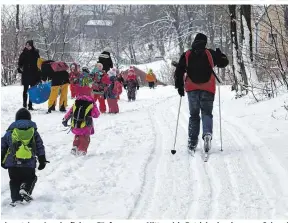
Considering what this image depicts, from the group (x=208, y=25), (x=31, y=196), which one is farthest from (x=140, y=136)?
(x=208, y=25)

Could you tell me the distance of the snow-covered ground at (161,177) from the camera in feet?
16.4

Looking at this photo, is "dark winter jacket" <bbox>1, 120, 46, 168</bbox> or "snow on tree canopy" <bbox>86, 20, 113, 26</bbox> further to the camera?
"snow on tree canopy" <bbox>86, 20, 113, 26</bbox>

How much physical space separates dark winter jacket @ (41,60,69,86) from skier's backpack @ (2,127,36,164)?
7.96m

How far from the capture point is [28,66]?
43.0 feet

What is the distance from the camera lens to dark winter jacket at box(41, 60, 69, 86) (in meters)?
13.4

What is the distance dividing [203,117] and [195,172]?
4.87ft

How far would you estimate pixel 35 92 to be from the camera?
1320 centimetres

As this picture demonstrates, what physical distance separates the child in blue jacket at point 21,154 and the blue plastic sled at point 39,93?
Answer: 301 inches

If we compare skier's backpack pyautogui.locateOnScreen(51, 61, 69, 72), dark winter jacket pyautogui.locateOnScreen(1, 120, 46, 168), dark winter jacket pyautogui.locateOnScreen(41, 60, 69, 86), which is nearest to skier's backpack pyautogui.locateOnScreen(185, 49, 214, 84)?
dark winter jacket pyautogui.locateOnScreen(1, 120, 46, 168)

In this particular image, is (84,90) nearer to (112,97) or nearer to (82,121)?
(82,121)

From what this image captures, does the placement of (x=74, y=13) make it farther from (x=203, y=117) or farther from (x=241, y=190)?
(x=241, y=190)

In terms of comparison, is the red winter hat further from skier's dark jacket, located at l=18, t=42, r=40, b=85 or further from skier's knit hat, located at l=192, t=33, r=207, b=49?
skier's knit hat, located at l=192, t=33, r=207, b=49

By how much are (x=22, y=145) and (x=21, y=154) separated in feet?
0.36

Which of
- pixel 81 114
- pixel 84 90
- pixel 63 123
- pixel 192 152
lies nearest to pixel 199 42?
pixel 192 152
